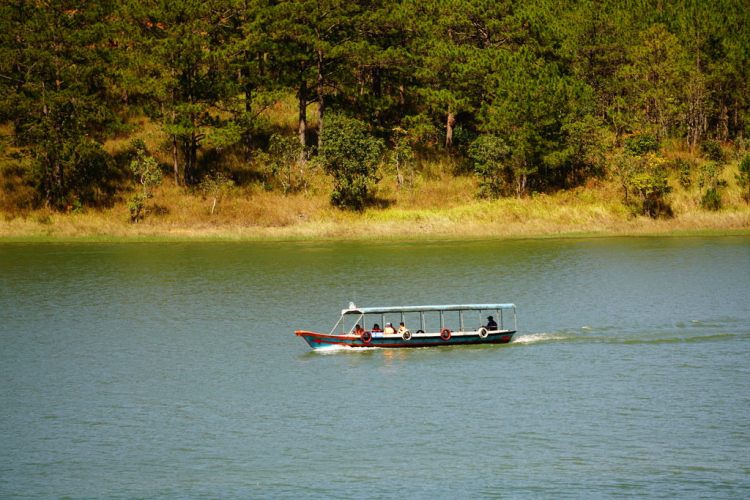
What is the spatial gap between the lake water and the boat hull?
531 mm

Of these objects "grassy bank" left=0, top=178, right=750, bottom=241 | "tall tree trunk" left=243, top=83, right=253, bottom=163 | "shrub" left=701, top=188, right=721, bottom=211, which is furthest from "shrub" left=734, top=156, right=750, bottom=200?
"tall tree trunk" left=243, top=83, right=253, bottom=163

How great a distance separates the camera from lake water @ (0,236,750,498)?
2598 centimetres

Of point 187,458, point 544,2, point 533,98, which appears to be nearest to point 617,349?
point 187,458

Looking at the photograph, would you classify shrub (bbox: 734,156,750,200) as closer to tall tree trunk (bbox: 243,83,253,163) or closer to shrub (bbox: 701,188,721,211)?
shrub (bbox: 701,188,721,211)

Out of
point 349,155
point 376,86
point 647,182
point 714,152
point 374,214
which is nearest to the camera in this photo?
point 647,182

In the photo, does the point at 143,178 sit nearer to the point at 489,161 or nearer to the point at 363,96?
the point at 363,96

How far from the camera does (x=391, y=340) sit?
40.5 meters

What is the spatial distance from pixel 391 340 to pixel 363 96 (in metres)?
58.2

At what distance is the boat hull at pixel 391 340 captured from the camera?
132 feet

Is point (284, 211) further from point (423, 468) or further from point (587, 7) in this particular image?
point (423, 468)

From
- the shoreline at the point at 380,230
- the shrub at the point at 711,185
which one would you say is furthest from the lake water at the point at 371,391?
the shrub at the point at 711,185

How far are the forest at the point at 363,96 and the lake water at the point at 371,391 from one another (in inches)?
989

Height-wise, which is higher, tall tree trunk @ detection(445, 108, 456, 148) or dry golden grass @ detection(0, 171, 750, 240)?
tall tree trunk @ detection(445, 108, 456, 148)

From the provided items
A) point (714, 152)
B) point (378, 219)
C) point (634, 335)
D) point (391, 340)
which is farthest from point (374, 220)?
point (391, 340)
